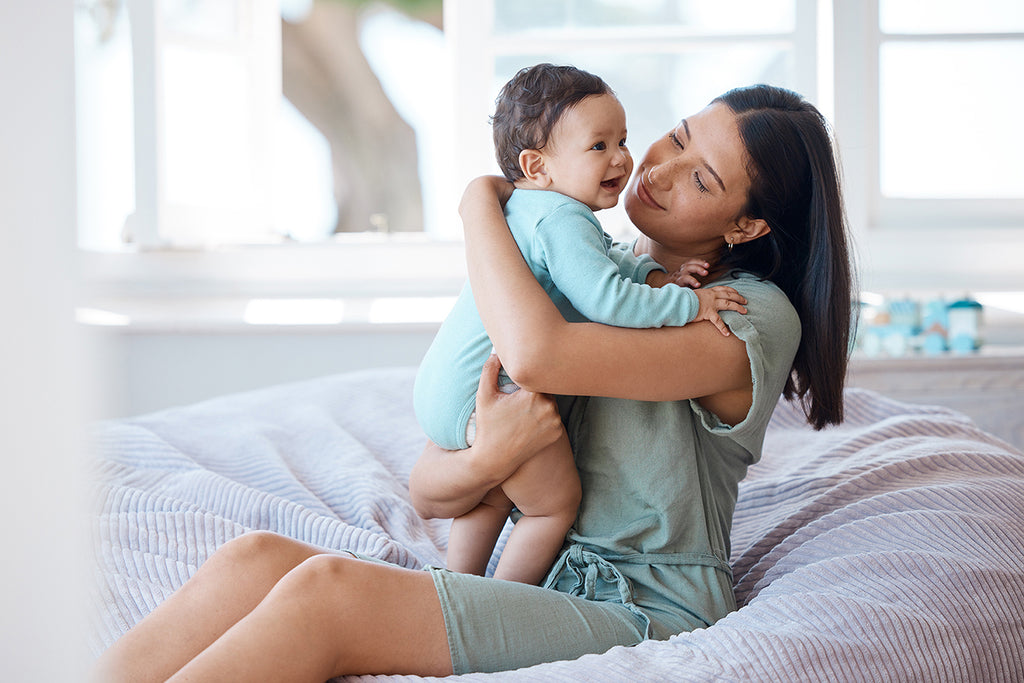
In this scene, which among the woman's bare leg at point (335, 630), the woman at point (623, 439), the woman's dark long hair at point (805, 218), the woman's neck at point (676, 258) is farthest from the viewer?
the woman's neck at point (676, 258)

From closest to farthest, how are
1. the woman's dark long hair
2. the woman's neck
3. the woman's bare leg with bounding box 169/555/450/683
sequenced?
the woman's bare leg with bounding box 169/555/450/683, the woman's dark long hair, the woman's neck

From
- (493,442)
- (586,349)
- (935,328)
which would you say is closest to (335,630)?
(493,442)

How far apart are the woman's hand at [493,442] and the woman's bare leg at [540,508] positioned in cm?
2

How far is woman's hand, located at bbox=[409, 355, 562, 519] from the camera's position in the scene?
1.14 m

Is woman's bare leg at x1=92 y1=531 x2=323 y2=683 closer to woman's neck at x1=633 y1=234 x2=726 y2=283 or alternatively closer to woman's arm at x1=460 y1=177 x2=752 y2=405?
woman's arm at x1=460 y1=177 x2=752 y2=405

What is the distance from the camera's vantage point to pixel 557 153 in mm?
1225

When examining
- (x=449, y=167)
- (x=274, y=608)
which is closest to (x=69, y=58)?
(x=274, y=608)

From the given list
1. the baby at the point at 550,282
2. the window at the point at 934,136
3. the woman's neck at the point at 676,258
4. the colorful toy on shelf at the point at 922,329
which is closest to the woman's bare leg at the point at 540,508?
the baby at the point at 550,282

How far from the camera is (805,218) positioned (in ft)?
4.11

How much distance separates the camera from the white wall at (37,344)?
0.28 meters

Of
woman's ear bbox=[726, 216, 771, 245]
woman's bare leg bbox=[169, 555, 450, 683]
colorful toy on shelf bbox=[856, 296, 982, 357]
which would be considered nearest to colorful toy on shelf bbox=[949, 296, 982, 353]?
colorful toy on shelf bbox=[856, 296, 982, 357]

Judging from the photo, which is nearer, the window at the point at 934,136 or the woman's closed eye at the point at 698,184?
the woman's closed eye at the point at 698,184

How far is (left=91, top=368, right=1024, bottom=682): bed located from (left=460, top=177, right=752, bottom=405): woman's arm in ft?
0.92

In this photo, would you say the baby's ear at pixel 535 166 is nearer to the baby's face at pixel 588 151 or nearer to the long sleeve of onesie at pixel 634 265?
the baby's face at pixel 588 151
